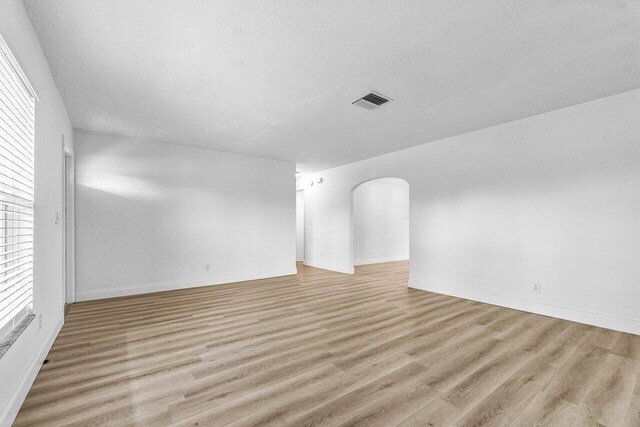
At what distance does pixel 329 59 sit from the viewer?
8.25ft

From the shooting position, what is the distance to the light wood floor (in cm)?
179

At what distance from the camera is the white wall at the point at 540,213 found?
10.5ft

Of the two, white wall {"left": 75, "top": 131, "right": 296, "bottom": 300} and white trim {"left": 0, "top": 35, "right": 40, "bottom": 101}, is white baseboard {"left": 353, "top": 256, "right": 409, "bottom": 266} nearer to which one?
white wall {"left": 75, "top": 131, "right": 296, "bottom": 300}

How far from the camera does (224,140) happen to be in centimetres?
498

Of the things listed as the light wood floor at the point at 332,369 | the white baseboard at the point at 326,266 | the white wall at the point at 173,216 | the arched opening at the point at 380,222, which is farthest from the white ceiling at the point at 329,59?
the arched opening at the point at 380,222

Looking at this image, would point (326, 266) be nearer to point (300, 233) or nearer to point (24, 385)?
point (300, 233)

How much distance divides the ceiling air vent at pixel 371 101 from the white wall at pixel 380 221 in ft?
15.5

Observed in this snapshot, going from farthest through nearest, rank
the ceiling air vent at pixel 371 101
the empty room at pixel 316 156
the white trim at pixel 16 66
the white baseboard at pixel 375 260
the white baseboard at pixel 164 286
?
1. the white baseboard at pixel 375 260
2. the white baseboard at pixel 164 286
3. the ceiling air vent at pixel 371 101
4. the empty room at pixel 316 156
5. the white trim at pixel 16 66

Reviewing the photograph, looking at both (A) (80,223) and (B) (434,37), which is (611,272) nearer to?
(B) (434,37)

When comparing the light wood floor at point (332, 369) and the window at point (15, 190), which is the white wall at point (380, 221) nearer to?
the light wood floor at point (332, 369)

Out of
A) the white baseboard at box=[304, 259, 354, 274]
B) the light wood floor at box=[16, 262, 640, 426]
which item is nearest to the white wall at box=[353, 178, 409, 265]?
the white baseboard at box=[304, 259, 354, 274]

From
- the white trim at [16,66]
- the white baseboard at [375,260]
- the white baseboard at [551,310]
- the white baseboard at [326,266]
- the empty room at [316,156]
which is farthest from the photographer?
the white baseboard at [375,260]

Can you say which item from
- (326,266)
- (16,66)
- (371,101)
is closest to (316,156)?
(371,101)

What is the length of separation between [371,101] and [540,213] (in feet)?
8.96
